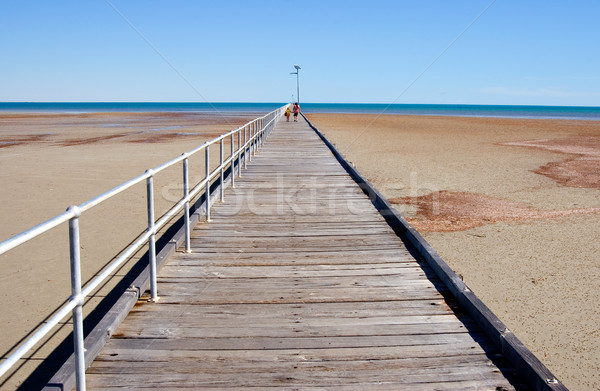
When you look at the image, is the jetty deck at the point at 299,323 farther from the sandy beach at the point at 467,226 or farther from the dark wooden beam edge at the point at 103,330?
the sandy beach at the point at 467,226

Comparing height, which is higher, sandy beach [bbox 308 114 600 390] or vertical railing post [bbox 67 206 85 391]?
vertical railing post [bbox 67 206 85 391]

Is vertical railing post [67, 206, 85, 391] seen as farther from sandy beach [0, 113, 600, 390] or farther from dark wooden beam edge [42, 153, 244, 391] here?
sandy beach [0, 113, 600, 390]

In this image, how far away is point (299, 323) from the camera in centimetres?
378

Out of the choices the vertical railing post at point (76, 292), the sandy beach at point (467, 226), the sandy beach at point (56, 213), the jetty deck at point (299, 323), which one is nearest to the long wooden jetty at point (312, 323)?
the jetty deck at point (299, 323)

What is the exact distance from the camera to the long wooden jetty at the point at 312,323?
9.98 ft

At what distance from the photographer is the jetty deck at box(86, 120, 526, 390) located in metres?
3.05

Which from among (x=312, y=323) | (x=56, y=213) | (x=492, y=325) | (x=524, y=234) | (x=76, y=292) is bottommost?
(x=524, y=234)

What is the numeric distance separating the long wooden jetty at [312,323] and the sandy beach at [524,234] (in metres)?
1.23

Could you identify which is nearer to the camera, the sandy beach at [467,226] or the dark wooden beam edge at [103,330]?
the dark wooden beam edge at [103,330]

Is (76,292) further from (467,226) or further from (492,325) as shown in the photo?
(467,226)

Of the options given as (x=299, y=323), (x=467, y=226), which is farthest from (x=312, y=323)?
(x=467, y=226)

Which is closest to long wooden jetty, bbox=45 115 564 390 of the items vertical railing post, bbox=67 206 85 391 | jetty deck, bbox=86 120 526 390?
jetty deck, bbox=86 120 526 390

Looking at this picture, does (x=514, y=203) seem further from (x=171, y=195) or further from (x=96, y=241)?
(x=96, y=241)

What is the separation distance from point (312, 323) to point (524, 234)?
Answer: 5.84 metres
